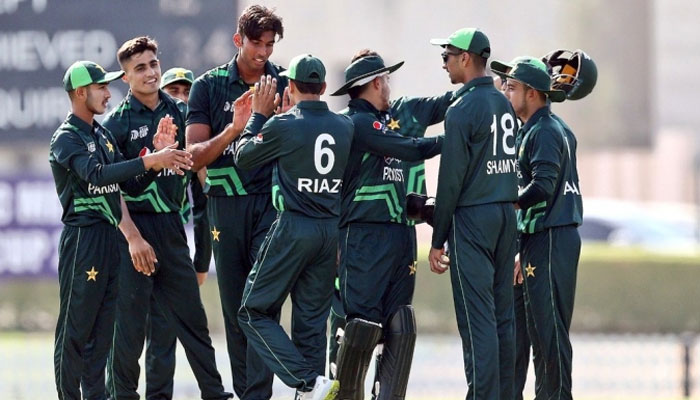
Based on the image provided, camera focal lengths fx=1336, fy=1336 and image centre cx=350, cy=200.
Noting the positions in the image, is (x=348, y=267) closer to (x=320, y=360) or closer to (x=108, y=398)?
(x=320, y=360)

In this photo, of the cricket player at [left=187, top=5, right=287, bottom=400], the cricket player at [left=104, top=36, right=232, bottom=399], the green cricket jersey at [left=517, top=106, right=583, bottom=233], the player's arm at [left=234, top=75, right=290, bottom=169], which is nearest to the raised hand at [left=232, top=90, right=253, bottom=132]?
the player's arm at [left=234, top=75, right=290, bottom=169]

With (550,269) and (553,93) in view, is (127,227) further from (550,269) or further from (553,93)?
(553,93)

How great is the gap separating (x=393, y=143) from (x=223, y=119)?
1.19 metres

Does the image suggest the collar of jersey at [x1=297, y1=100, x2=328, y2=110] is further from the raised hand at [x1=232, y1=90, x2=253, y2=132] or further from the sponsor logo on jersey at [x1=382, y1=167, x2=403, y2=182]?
the sponsor logo on jersey at [x1=382, y1=167, x2=403, y2=182]

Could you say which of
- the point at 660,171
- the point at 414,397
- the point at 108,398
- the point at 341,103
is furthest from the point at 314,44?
the point at 660,171

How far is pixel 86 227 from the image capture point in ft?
27.2

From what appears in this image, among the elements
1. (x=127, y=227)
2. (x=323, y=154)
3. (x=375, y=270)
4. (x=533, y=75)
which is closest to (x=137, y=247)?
(x=127, y=227)

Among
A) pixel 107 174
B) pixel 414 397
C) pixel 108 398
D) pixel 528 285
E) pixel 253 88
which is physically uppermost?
pixel 253 88

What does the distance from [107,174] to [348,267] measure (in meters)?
1.62

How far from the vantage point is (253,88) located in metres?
8.39

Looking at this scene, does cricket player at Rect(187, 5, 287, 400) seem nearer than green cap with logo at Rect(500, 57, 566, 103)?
No

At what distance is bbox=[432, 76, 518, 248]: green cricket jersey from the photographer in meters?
7.87

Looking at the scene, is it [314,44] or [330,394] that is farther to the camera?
[314,44]

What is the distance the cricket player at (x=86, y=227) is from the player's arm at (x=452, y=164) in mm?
1562
